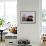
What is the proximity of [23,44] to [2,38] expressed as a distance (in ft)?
7.88

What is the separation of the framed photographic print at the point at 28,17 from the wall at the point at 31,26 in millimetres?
114

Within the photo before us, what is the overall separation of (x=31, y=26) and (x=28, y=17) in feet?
1.19

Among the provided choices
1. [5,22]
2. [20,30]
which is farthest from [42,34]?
[5,22]

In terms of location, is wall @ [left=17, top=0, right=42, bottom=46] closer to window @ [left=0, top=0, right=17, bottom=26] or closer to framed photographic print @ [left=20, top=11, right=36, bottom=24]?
framed photographic print @ [left=20, top=11, right=36, bottom=24]

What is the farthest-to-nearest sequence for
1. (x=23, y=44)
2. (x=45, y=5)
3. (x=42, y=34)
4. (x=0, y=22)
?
1. (x=0, y=22)
2. (x=45, y=5)
3. (x=42, y=34)
4. (x=23, y=44)

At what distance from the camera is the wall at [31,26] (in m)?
5.30

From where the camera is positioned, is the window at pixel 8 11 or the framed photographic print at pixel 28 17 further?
the window at pixel 8 11

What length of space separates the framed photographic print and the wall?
114 mm

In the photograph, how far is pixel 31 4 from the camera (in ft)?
17.4

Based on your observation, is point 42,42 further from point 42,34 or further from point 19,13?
point 19,13

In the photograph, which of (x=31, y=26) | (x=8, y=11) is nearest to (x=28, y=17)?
(x=31, y=26)

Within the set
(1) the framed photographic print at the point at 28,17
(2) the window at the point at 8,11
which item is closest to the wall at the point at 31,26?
(1) the framed photographic print at the point at 28,17

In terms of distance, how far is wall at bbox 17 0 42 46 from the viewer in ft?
17.4

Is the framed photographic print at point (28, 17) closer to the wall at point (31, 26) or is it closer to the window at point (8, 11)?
the wall at point (31, 26)
